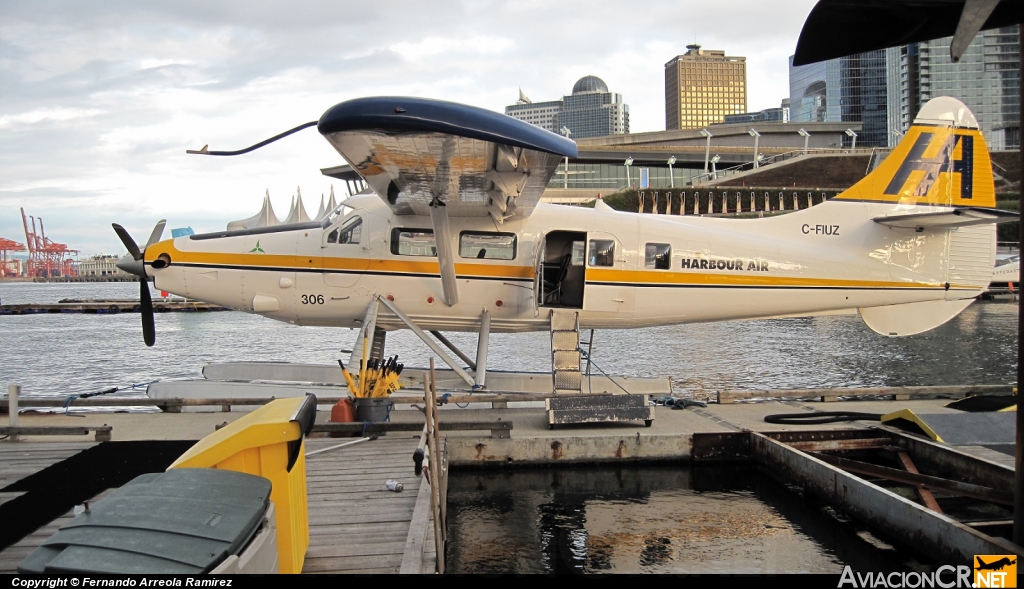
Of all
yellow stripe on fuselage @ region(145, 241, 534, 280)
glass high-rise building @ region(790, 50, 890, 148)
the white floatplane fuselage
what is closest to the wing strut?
the white floatplane fuselage

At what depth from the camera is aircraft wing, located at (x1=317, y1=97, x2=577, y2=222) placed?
235 inches

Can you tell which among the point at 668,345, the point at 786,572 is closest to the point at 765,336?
the point at 668,345

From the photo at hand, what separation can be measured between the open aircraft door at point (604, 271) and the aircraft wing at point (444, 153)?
1.03 metres

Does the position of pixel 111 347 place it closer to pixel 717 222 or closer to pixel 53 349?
pixel 53 349

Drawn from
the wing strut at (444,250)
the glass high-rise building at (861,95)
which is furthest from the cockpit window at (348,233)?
the glass high-rise building at (861,95)

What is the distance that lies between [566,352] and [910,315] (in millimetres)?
4867

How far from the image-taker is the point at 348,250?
31.0ft

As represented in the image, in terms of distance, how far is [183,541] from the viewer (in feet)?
8.50

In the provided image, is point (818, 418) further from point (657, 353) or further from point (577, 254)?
point (657, 353)

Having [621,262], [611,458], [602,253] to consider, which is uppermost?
[602,253]

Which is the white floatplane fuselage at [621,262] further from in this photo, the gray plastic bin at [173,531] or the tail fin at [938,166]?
the gray plastic bin at [173,531]

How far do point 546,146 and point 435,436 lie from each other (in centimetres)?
297

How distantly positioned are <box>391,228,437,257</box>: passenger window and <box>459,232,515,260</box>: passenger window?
408 mm

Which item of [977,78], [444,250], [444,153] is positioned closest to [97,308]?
[444,250]
